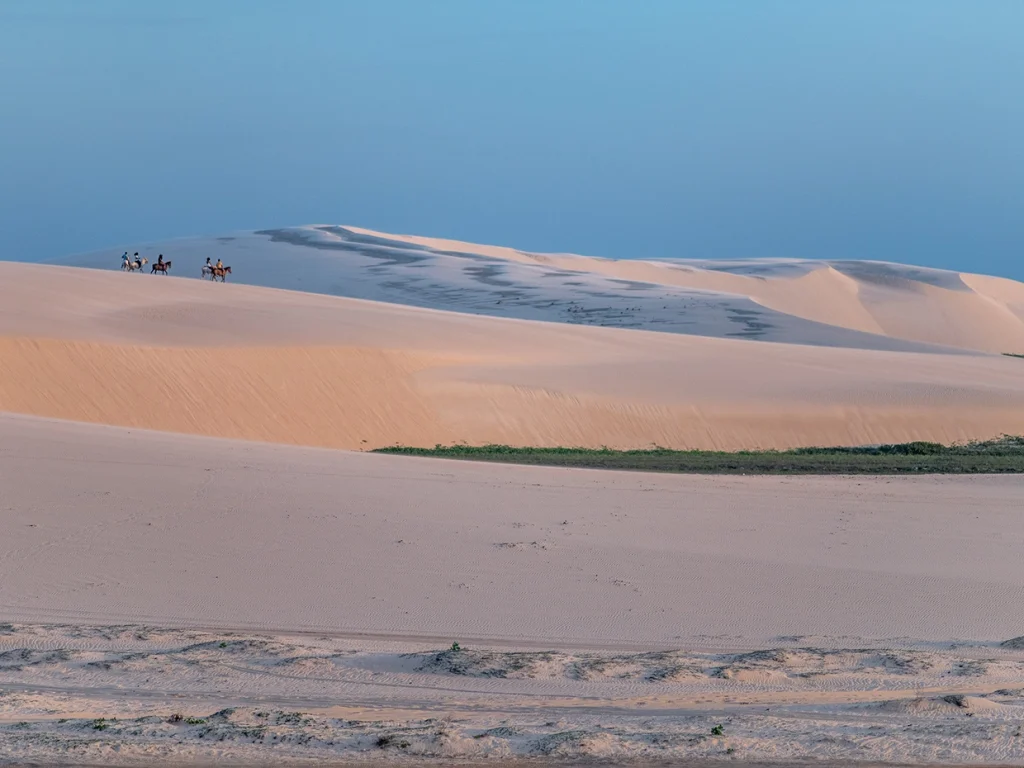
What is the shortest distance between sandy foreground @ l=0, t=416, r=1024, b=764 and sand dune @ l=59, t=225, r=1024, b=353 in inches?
1279

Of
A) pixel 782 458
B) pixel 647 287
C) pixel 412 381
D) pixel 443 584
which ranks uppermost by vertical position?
pixel 647 287

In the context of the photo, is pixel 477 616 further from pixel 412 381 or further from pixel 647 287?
pixel 647 287

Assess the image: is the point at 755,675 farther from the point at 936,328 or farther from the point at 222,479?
the point at 936,328

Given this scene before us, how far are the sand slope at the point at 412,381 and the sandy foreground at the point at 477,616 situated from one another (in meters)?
8.89

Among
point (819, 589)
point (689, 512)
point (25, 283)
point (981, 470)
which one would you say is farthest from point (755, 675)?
point (25, 283)

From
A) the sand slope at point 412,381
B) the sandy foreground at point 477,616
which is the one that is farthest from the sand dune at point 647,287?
the sandy foreground at point 477,616

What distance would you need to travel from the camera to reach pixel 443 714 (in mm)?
6582

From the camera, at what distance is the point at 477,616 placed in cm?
901

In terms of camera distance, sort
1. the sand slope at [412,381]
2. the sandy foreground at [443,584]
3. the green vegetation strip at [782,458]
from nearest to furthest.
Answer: the sandy foreground at [443,584]
the green vegetation strip at [782,458]
the sand slope at [412,381]

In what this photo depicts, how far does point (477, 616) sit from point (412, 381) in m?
19.0

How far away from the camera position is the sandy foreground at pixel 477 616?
20.1 feet

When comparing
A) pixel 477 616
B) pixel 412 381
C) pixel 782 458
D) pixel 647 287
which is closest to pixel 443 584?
pixel 477 616

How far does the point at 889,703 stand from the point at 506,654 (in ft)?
7.19

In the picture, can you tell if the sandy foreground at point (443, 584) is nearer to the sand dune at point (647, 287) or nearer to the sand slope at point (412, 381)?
the sand slope at point (412, 381)
